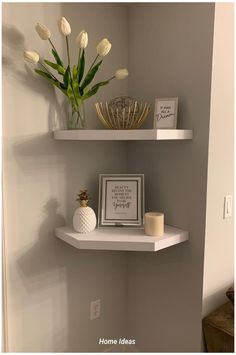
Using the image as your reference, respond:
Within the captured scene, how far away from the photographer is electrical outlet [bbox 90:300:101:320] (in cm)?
170

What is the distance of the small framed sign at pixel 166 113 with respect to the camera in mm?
1412

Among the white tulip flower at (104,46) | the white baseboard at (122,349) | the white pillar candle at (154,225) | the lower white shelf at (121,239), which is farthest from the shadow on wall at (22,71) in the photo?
the white baseboard at (122,349)

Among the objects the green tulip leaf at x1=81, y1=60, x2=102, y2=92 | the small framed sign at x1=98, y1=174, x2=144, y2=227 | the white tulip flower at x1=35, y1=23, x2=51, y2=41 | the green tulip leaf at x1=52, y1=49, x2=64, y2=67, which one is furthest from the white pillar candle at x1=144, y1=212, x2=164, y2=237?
the white tulip flower at x1=35, y1=23, x2=51, y2=41

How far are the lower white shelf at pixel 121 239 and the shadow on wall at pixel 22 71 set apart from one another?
20.2 inches

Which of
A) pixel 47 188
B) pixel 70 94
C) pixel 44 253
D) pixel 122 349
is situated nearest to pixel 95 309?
pixel 122 349

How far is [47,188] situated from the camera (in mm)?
1474

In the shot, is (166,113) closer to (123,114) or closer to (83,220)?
(123,114)

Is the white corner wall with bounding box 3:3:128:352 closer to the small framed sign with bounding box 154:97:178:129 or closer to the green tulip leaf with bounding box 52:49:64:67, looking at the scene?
the green tulip leaf with bounding box 52:49:64:67

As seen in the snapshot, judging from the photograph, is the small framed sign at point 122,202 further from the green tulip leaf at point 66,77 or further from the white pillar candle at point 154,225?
the green tulip leaf at point 66,77

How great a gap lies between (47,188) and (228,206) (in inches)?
33.8

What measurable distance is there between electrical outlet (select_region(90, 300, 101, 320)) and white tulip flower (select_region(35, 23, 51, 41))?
133 cm

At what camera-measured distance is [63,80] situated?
1410 mm

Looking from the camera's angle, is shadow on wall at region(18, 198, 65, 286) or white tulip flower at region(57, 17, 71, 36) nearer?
white tulip flower at region(57, 17, 71, 36)

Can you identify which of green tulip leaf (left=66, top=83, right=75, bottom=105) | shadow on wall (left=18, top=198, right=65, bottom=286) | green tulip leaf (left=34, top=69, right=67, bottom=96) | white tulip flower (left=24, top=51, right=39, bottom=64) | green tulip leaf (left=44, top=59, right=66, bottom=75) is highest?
white tulip flower (left=24, top=51, right=39, bottom=64)
